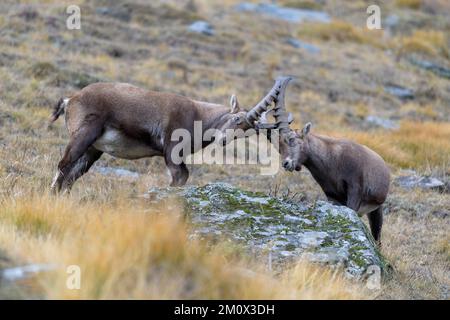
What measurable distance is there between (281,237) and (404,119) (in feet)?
42.9

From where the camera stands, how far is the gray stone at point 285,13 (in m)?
29.9

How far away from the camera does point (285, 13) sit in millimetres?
30703

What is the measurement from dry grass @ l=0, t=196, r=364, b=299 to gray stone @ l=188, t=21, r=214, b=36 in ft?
59.3

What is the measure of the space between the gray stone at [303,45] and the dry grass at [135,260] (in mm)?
19774

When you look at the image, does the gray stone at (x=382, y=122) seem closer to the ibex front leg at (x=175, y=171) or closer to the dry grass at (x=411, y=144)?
the dry grass at (x=411, y=144)

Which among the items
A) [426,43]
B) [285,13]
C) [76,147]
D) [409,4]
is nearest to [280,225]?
[76,147]

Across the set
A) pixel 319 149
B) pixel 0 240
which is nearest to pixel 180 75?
pixel 319 149

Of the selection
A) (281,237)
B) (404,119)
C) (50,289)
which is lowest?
(404,119)

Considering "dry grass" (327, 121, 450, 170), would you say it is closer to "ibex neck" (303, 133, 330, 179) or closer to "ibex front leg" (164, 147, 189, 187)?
"ibex neck" (303, 133, 330, 179)

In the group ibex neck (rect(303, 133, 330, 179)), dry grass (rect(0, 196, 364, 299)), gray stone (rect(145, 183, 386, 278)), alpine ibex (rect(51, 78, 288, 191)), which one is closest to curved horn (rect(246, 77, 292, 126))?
alpine ibex (rect(51, 78, 288, 191))

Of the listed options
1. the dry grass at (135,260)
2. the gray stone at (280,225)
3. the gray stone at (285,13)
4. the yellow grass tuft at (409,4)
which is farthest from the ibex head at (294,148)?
the yellow grass tuft at (409,4)

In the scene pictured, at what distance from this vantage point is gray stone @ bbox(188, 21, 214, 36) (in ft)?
79.7

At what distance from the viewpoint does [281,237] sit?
7445 millimetres

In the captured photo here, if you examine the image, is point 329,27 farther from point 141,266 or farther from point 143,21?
point 141,266
